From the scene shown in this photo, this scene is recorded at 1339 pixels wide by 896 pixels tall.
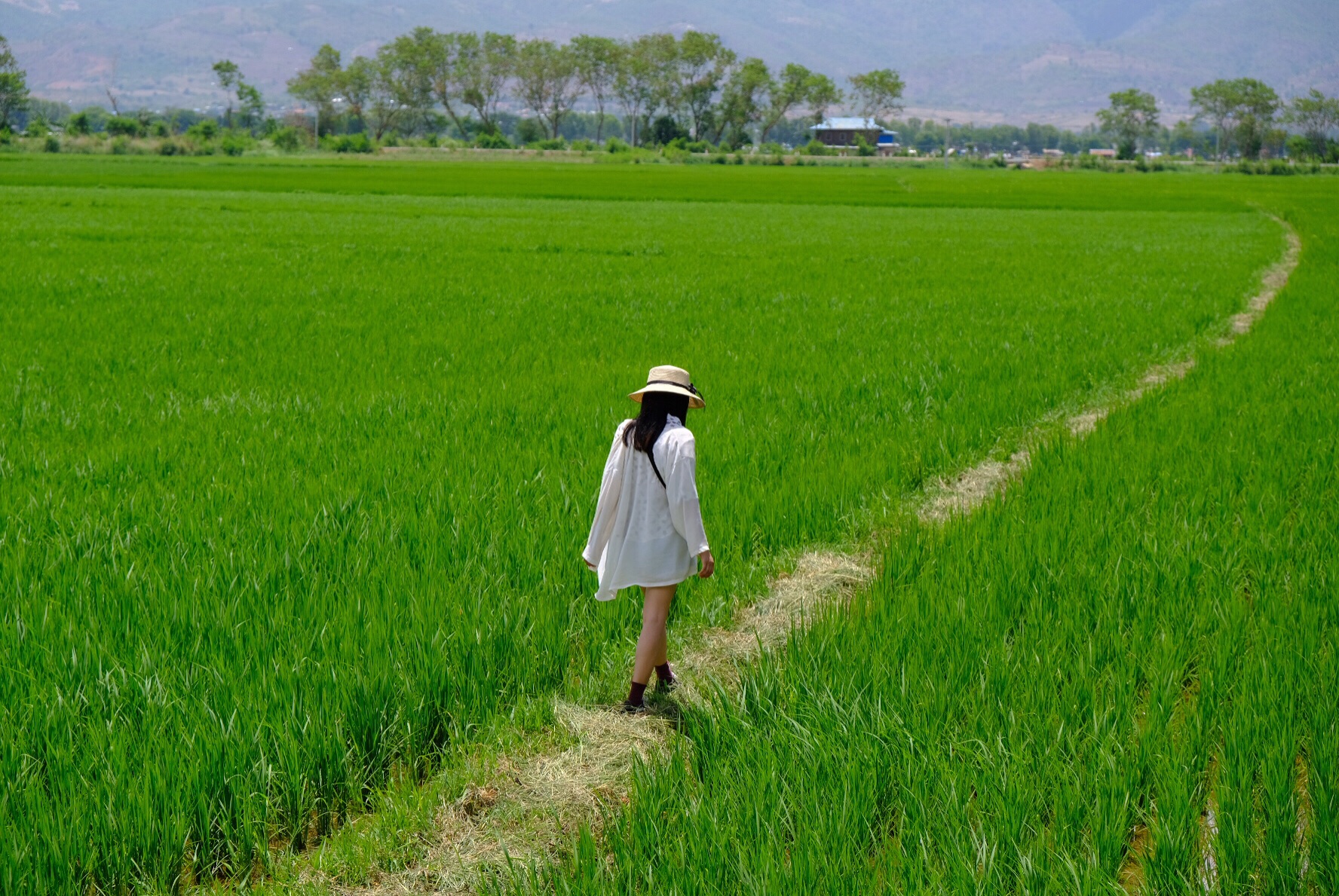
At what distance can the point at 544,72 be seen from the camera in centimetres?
16238

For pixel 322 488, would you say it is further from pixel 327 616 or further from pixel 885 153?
pixel 885 153

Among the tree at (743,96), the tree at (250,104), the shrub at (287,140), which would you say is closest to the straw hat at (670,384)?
the shrub at (287,140)

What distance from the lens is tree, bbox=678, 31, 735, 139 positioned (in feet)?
486

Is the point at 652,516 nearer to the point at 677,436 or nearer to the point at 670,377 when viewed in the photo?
the point at 677,436

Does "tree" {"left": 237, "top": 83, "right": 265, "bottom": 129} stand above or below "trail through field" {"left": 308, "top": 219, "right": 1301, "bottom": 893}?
above

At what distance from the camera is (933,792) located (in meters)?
2.62

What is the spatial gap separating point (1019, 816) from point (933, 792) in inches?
8.6

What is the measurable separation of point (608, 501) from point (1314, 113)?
675ft

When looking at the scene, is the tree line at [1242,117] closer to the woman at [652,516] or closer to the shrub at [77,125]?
the shrub at [77,125]

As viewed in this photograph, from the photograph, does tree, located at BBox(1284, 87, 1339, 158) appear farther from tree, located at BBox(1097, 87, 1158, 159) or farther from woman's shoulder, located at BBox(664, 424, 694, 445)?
woman's shoulder, located at BBox(664, 424, 694, 445)

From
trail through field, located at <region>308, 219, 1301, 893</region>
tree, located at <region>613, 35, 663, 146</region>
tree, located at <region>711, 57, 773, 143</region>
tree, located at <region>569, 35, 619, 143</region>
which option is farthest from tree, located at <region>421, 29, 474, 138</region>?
trail through field, located at <region>308, 219, 1301, 893</region>

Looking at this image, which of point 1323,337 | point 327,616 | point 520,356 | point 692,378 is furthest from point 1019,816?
point 1323,337

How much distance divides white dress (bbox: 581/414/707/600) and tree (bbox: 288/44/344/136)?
16571cm

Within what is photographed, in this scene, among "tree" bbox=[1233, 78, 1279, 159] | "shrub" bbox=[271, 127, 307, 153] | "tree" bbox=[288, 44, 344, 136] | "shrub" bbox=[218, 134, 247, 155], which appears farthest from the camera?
"tree" bbox=[288, 44, 344, 136]
